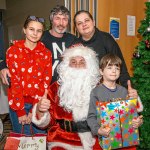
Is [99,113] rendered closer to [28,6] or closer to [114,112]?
[114,112]

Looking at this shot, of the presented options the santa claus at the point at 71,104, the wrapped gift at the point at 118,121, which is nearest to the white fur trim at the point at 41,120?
the santa claus at the point at 71,104

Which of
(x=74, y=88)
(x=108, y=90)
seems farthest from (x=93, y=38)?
(x=108, y=90)

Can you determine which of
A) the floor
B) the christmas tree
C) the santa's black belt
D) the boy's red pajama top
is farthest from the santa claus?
the floor

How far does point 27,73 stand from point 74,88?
49 centimetres

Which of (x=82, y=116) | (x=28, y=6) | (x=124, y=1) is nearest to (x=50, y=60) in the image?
(x=82, y=116)

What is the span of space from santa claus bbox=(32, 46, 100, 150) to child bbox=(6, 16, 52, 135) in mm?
164

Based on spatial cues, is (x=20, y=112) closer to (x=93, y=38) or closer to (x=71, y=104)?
(x=71, y=104)

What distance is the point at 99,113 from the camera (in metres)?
2.13

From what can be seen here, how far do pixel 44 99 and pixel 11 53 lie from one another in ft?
2.12

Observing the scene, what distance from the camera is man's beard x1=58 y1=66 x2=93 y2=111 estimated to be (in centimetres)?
246

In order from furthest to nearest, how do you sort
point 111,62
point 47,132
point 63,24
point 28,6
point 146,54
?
1. point 28,6
2. point 146,54
3. point 63,24
4. point 47,132
5. point 111,62

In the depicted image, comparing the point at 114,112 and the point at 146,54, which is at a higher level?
the point at 146,54

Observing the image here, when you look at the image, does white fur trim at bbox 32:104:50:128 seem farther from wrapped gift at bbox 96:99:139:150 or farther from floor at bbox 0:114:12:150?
floor at bbox 0:114:12:150

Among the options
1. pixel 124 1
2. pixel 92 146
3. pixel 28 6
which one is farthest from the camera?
pixel 28 6
